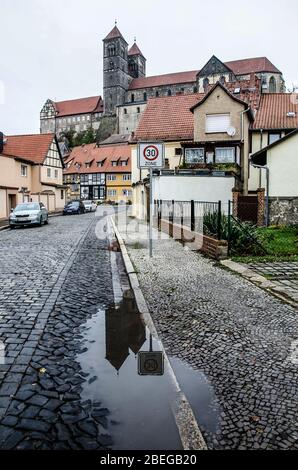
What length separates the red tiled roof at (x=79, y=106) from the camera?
125 metres

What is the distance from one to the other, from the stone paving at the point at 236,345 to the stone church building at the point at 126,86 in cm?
8875

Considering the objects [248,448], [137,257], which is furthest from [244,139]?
[248,448]

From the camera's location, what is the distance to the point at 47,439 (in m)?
2.92

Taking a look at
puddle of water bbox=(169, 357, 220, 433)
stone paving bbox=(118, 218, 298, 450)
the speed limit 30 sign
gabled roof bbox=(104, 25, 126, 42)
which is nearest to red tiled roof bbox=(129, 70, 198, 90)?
gabled roof bbox=(104, 25, 126, 42)

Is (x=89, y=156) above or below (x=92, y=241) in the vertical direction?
above

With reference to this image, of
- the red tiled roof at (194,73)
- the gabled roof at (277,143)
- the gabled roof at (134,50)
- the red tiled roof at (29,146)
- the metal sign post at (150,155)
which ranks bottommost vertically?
the metal sign post at (150,155)

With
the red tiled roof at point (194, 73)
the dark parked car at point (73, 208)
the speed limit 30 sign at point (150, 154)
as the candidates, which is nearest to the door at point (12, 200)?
the dark parked car at point (73, 208)

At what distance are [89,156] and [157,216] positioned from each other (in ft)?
→ 206

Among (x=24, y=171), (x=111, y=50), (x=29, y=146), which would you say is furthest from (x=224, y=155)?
(x=111, y=50)

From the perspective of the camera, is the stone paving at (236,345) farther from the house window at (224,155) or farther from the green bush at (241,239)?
the house window at (224,155)

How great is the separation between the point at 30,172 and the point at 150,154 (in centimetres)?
3385
